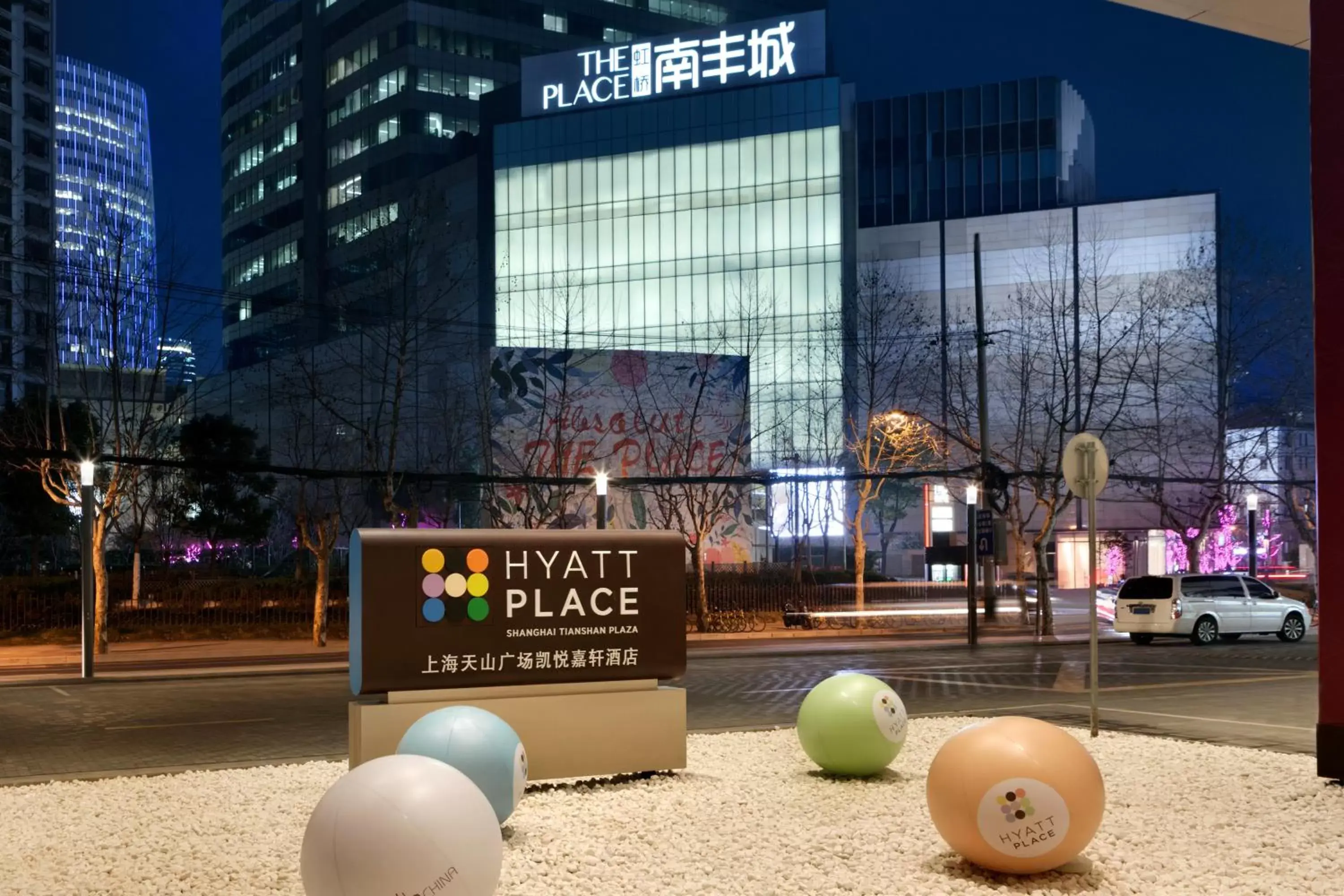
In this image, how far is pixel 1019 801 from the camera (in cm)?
700

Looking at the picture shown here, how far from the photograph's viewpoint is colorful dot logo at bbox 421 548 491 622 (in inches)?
394

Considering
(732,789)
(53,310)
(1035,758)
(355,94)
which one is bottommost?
(732,789)

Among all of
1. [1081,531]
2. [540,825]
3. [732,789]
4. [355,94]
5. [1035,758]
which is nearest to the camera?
[1035,758]

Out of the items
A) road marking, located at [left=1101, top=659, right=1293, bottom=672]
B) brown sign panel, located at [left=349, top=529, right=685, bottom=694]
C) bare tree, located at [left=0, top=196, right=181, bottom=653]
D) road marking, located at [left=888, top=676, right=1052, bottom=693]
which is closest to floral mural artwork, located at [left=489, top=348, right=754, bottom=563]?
bare tree, located at [left=0, top=196, right=181, bottom=653]

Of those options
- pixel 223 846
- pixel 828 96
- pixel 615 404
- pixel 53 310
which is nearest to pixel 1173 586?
pixel 615 404

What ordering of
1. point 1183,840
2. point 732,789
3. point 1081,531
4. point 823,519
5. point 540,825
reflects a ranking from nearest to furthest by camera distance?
point 1183,840 → point 540,825 → point 732,789 → point 823,519 → point 1081,531

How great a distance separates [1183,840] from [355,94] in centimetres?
10576

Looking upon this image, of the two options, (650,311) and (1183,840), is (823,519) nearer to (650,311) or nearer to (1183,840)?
(650,311)

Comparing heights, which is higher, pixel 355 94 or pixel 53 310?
pixel 355 94

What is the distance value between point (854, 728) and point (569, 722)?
2329 mm

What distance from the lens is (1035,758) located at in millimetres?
7105

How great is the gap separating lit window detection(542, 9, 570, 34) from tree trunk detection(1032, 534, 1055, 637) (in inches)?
3250

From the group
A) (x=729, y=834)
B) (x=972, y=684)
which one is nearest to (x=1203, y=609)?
(x=972, y=684)

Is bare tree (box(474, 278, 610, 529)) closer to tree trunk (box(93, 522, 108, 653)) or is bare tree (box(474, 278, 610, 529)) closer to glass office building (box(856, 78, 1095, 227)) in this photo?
tree trunk (box(93, 522, 108, 653))
